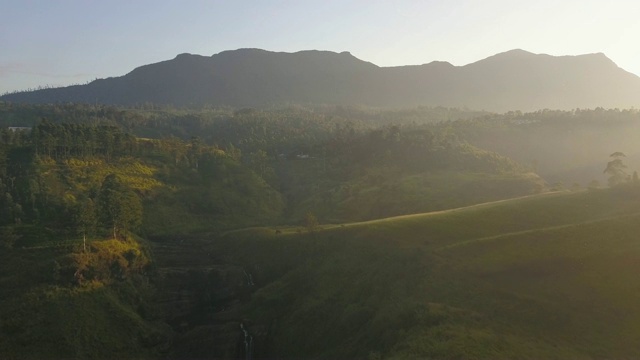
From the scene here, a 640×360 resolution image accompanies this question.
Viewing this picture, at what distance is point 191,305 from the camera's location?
88.8 m

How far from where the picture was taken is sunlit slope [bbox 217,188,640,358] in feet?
181

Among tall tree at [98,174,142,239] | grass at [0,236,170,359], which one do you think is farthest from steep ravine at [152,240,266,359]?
tall tree at [98,174,142,239]

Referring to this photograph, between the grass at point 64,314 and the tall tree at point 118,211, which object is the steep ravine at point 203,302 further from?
the tall tree at point 118,211

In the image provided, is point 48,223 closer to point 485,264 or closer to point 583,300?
point 485,264

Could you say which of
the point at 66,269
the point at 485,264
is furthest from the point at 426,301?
the point at 66,269

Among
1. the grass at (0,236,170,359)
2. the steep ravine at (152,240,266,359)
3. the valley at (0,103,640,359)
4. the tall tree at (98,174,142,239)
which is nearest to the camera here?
the valley at (0,103,640,359)

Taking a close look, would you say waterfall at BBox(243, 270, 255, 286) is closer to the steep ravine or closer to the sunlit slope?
the steep ravine

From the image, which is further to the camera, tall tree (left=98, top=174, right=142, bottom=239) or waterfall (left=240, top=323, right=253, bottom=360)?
tall tree (left=98, top=174, right=142, bottom=239)

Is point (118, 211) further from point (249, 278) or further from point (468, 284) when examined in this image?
point (468, 284)

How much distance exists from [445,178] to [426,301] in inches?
3910

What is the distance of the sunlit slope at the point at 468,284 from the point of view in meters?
55.3

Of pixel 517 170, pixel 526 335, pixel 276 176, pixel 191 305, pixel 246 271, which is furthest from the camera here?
pixel 276 176

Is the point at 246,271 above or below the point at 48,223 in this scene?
below

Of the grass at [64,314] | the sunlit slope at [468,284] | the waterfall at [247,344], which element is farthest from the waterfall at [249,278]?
the grass at [64,314]
